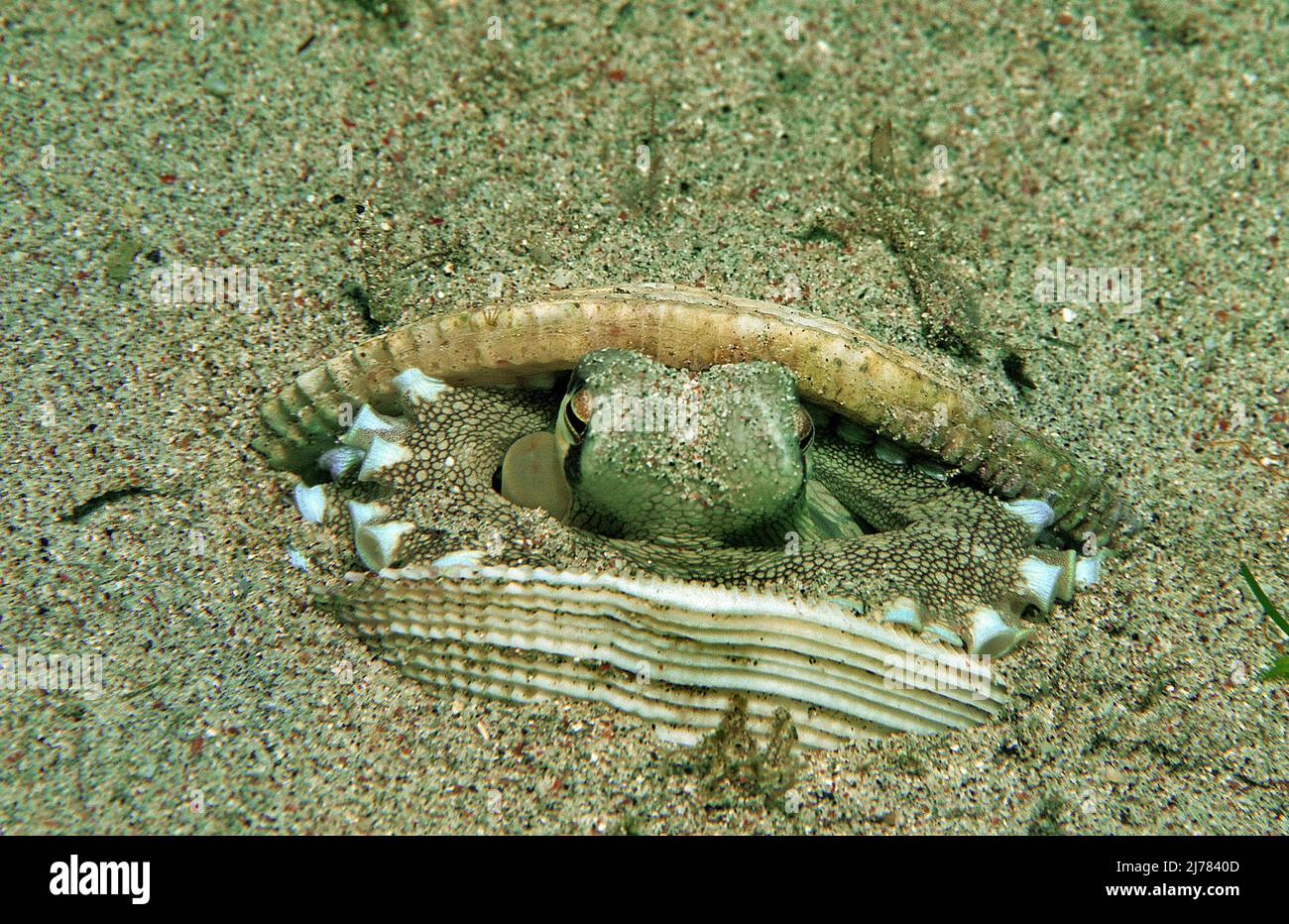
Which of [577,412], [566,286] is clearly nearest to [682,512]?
[577,412]

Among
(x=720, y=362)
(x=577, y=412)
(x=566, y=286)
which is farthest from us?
(x=566, y=286)

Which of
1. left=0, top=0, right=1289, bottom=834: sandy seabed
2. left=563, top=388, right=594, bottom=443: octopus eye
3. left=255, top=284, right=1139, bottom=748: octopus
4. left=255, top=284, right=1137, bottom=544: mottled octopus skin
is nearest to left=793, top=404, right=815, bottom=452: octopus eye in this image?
left=255, top=284, right=1139, bottom=748: octopus

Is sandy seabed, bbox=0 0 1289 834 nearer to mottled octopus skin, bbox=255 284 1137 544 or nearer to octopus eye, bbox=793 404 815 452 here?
mottled octopus skin, bbox=255 284 1137 544

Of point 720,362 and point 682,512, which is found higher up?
point 720,362

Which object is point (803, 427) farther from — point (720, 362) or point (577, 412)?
point (577, 412)

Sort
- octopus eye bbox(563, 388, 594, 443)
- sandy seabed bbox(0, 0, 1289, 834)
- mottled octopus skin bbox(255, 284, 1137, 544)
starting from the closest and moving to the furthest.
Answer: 1. sandy seabed bbox(0, 0, 1289, 834)
2. octopus eye bbox(563, 388, 594, 443)
3. mottled octopus skin bbox(255, 284, 1137, 544)
